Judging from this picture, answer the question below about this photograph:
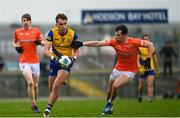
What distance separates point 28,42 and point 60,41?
11.4ft

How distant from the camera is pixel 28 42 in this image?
21422 mm

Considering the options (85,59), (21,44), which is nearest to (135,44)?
(21,44)

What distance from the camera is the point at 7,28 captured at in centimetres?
4419

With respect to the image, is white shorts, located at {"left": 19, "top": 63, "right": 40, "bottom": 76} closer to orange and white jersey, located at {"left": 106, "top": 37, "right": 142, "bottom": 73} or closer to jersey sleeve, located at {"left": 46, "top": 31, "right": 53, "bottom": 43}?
orange and white jersey, located at {"left": 106, "top": 37, "right": 142, "bottom": 73}

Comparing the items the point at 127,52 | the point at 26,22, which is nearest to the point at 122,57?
the point at 127,52

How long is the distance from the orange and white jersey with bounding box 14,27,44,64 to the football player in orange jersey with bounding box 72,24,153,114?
8.54 ft

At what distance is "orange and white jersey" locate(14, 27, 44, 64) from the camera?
70.2 ft

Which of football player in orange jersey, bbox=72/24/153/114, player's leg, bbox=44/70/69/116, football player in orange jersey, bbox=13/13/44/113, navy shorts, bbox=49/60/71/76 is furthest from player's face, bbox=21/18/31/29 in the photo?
player's leg, bbox=44/70/69/116

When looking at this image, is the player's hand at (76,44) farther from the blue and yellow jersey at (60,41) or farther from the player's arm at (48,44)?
the player's arm at (48,44)

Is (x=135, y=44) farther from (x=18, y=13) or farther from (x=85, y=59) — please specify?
(x=85, y=59)

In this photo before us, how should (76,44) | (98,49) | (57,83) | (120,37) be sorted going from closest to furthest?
(57,83), (76,44), (120,37), (98,49)

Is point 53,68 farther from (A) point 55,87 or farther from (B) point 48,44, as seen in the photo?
(A) point 55,87

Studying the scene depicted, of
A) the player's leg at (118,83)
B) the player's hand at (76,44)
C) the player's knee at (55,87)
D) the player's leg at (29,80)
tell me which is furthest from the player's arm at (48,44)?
the player's leg at (29,80)

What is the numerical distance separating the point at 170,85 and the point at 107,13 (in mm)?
4365
